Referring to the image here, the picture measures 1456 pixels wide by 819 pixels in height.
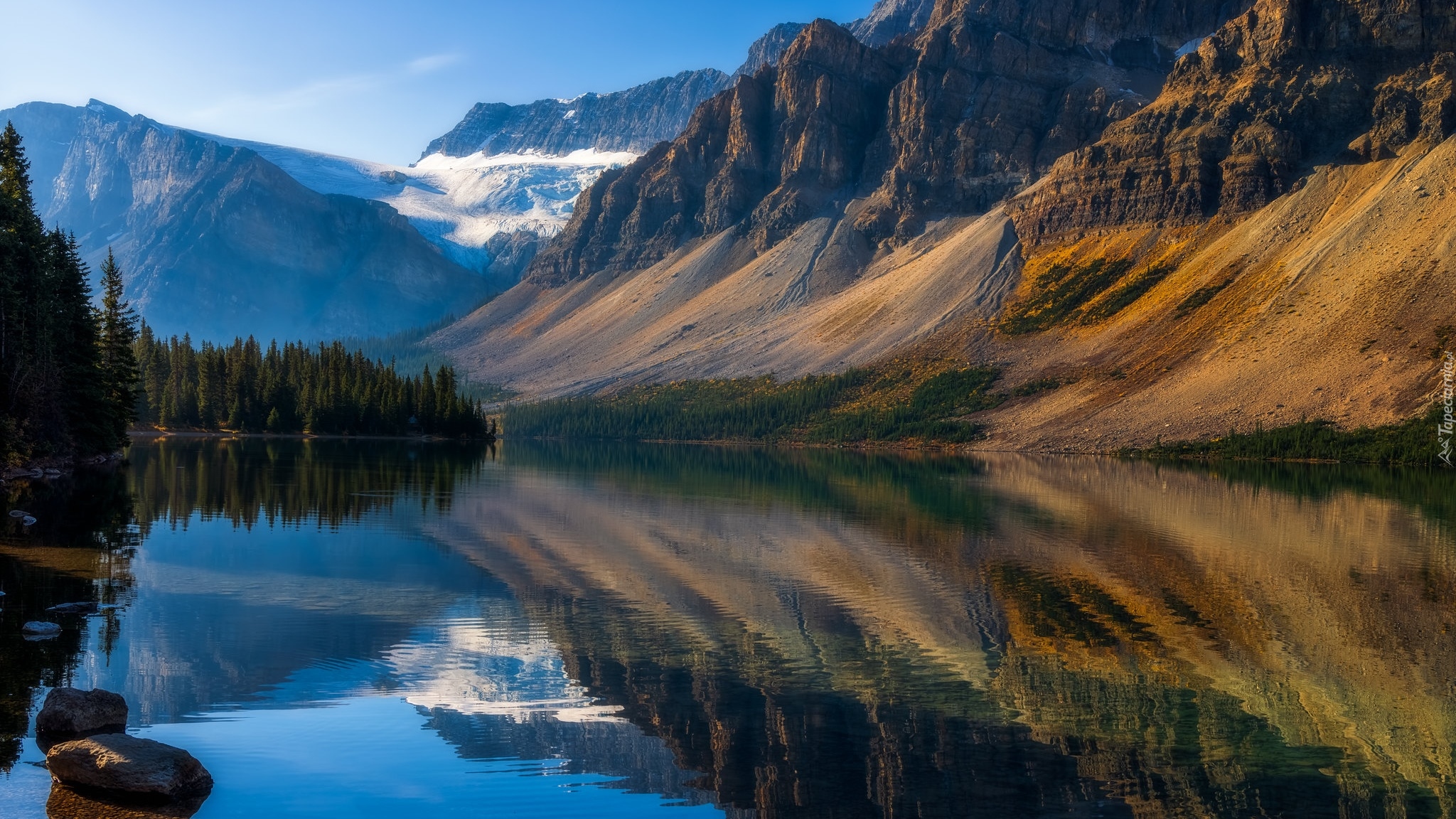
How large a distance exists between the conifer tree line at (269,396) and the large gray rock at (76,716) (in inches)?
5274

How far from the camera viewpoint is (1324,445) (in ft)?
451

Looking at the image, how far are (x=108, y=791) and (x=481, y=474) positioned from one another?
78957mm

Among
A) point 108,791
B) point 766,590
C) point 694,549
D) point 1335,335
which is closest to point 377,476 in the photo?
point 694,549

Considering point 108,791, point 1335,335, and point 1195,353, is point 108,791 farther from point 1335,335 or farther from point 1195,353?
point 1195,353

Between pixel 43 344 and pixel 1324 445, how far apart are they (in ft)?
436

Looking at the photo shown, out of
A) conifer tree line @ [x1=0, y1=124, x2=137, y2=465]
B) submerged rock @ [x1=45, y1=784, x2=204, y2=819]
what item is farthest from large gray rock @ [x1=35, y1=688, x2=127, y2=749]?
conifer tree line @ [x1=0, y1=124, x2=137, y2=465]

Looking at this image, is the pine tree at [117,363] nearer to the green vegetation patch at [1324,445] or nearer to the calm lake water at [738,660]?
the calm lake water at [738,660]

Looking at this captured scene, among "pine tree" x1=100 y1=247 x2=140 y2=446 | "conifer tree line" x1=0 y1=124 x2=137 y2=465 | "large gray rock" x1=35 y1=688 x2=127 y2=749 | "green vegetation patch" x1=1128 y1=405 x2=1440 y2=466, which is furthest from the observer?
"green vegetation patch" x1=1128 y1=405 x2=1440 y2=466

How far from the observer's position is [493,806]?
18734mm

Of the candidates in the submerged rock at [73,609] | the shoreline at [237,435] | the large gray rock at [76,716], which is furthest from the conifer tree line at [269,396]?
the large gray rock at [76,716]

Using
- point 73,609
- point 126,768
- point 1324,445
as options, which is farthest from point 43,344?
point 1324,445

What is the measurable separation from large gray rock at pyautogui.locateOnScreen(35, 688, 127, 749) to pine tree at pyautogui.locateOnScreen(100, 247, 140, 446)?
2598 inches

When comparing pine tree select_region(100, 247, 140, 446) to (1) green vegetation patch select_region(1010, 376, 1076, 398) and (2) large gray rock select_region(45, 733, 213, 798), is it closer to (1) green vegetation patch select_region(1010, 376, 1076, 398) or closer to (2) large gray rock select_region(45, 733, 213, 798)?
(2) large gray rock select_region(45, 733, 213, 798)

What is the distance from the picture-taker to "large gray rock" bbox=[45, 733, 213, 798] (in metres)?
17.5
